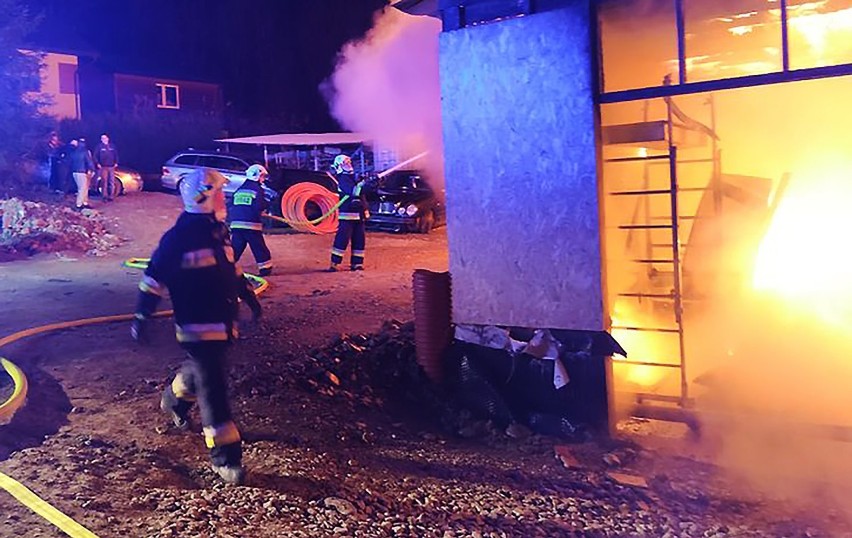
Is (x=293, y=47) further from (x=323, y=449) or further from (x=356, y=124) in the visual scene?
(x=323, y=449)

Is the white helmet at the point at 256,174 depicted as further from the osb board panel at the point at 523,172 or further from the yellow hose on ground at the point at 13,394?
the osb board panel at the point at 523,172

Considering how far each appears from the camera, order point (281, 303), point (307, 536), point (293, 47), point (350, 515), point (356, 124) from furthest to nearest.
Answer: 1. point (293, 47)
2. point (356, 124)
3. point (281, 303)
4. point (350, 515)
5. point (307, 536)

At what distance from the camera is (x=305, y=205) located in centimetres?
1606

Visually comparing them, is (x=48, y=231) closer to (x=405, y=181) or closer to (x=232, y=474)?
(x=405, y=181)

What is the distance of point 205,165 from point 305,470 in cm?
1622

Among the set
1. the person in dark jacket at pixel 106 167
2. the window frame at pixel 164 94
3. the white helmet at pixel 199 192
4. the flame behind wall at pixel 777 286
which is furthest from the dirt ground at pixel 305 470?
the window frame at pixel 164 94

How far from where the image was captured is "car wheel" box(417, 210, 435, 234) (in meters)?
16.6

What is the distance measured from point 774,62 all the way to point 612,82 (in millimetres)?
1811

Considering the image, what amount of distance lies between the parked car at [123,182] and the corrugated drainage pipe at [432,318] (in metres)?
15.6

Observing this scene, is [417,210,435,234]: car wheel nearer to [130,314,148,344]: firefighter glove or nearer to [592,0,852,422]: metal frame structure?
[592,0,852,422]: metal frame structure

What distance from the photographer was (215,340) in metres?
4.41

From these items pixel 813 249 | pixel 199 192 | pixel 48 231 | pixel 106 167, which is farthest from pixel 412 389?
pixel 106 167

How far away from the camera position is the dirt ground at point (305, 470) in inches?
157

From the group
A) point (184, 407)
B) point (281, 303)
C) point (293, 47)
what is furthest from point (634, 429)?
point (293, 47)
